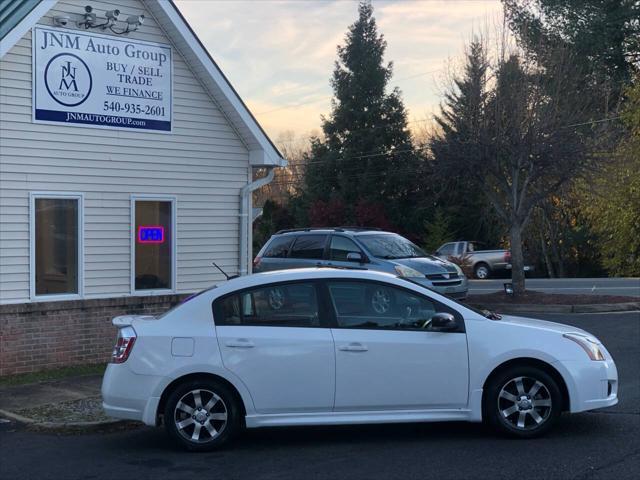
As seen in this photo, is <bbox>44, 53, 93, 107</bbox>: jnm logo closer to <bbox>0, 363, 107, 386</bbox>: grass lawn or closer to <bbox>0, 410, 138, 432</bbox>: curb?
<bbox>0, 363, 107, 386</bbox>: grass lawn

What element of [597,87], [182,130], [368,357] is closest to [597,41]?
[597,87]

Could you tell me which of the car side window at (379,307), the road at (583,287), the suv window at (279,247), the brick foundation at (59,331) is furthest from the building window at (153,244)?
the road at (583,287)

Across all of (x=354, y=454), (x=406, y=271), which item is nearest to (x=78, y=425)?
(x=354, y=454)

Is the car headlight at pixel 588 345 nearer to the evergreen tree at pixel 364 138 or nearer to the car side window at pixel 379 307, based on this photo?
the car side window at pixel 379 307

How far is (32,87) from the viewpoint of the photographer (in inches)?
450

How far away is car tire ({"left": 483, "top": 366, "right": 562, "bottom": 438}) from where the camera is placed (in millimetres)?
7211

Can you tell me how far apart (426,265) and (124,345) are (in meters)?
10.0

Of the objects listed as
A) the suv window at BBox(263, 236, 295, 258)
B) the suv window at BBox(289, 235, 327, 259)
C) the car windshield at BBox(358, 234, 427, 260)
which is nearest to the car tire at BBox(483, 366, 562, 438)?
the car windshield at BBox(358, 234, 427, 260)

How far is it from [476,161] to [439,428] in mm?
12672

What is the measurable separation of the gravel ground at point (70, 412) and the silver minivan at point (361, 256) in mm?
7647

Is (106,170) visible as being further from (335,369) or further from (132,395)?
(335,369)

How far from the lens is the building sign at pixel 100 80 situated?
1157 centimetres

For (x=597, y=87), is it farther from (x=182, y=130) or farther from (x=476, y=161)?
(x=182, y=130)

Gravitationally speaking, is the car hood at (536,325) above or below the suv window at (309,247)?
below
